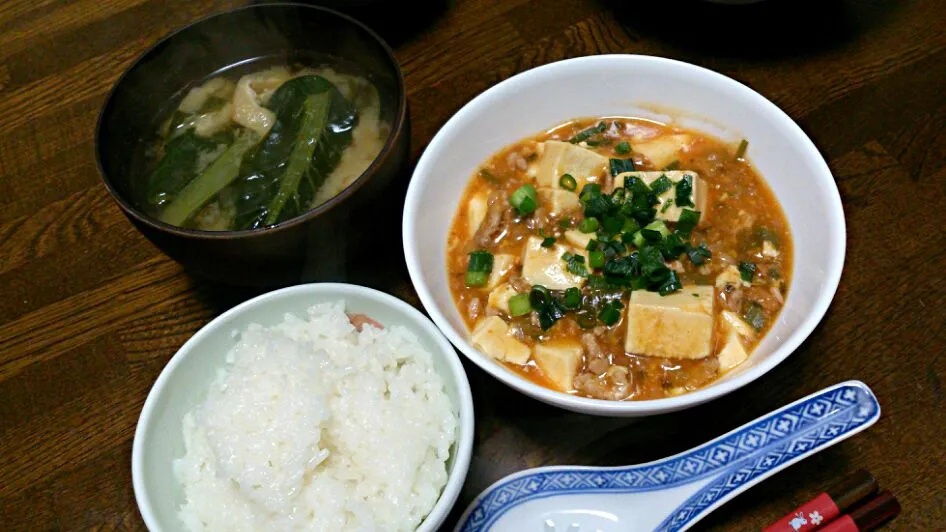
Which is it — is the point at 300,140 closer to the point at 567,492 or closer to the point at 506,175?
the point at 506,175

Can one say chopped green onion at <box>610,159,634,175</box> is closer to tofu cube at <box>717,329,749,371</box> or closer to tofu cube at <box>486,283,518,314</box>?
tofu cube at <box>486,283,518,314</box>

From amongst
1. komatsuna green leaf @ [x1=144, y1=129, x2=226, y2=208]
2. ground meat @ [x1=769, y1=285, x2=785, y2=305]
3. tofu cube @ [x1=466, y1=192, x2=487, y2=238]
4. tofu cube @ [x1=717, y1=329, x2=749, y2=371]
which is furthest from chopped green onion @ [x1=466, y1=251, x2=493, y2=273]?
komatsuna green leaf @ [x1=144, y1=129, x2=226, y2=208]

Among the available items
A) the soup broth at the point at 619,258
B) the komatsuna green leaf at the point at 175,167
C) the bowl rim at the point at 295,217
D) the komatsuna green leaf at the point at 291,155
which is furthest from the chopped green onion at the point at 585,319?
the komatsuna green leaf at the point at 175,167

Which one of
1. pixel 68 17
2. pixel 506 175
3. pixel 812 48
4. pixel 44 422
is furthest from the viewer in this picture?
pixel 68 17

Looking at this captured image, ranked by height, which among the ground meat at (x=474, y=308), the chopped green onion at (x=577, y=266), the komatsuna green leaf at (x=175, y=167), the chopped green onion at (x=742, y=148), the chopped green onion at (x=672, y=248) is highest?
the chopped green onion at (x=742, y=148)

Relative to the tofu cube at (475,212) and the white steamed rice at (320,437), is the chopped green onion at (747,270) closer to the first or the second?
the tofu cube at (475,212)

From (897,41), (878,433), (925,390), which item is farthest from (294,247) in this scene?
(897,41)
